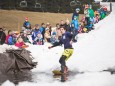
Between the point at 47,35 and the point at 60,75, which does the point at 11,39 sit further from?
the point at 60,75

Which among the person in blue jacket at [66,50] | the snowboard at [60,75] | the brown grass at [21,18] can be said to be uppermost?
the person in blue jacket at [66,50]

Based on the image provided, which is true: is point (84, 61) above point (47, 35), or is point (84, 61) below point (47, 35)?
below

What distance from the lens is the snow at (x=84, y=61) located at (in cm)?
1177

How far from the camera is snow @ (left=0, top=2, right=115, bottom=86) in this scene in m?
11.8

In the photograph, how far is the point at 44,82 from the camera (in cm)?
1198

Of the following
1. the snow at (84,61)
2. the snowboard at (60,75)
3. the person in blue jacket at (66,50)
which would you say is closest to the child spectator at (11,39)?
the snow at (84,61)

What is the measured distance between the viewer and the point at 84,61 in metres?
15.5

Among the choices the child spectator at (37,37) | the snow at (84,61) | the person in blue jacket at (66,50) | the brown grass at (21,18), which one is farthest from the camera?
the brown grass at (21,18)

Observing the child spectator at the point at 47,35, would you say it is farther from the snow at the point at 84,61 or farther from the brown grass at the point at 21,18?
the brown grass at the point at 21,18

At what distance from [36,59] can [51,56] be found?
1.01 metres

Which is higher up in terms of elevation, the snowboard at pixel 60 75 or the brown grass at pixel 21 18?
the brown grass at pixel 21 18

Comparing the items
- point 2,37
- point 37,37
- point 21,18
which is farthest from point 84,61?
point 21,18

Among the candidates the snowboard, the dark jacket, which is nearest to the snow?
the snowboard

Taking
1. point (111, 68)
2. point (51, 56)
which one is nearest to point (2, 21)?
point (51, 56)
